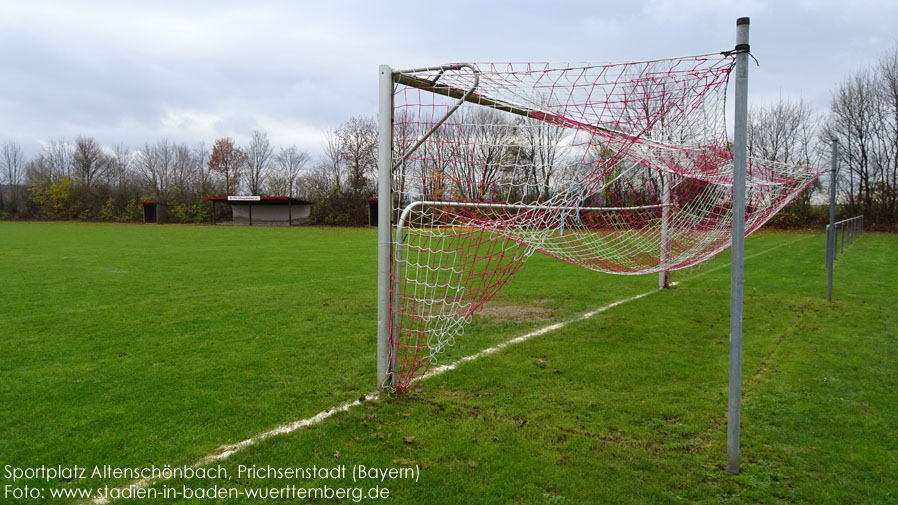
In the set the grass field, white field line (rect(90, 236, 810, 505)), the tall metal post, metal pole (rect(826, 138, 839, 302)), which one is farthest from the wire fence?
the tall metal post

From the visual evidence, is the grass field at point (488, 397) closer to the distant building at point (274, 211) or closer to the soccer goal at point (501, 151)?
the soccer goal at point (501, 151)

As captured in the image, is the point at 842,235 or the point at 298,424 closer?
the point at 298,424

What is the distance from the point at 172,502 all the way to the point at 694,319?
663cm

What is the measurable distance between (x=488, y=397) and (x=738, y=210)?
7.56 ft

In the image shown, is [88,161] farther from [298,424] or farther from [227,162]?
[298,424]

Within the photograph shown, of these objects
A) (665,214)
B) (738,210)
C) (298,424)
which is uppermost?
(665,214)

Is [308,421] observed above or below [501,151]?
below

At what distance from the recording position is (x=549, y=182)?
4648 millimetres

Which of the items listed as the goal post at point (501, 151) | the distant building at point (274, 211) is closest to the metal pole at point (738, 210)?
the goal post at point (501, 151)

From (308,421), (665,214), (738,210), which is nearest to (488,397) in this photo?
(308,421)

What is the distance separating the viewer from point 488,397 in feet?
13.8

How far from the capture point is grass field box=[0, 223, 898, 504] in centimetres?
296

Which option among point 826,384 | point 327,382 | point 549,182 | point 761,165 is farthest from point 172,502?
point 761,165

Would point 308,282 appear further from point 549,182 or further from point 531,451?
point 531,451
